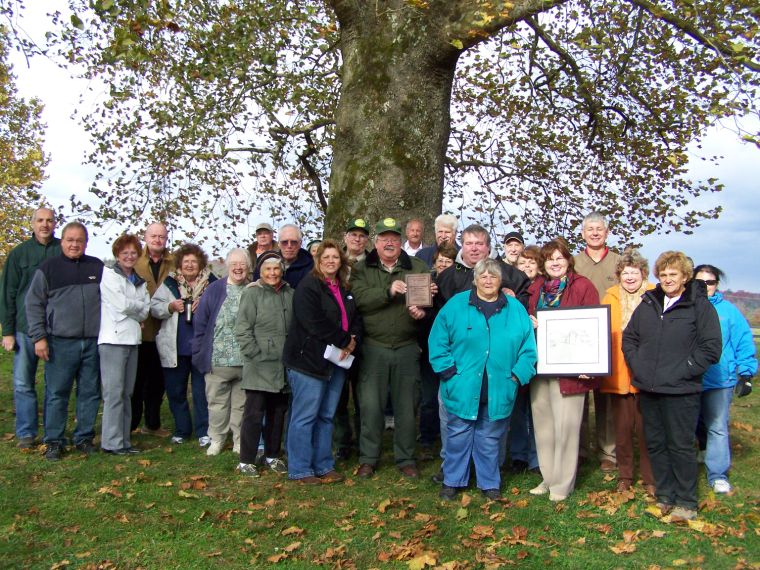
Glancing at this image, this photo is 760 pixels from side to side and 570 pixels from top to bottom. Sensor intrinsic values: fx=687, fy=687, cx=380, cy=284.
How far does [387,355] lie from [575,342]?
1843 millimetres

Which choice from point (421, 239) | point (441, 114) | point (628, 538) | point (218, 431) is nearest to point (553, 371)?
point (628, 538)

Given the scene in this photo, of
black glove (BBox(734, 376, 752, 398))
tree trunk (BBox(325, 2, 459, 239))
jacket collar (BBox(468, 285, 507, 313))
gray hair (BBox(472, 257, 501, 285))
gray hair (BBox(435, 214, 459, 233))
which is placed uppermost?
tree trunk (BBox(325, 2, 459, 239))

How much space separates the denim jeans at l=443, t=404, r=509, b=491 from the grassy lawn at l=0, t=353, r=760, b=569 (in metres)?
0.20

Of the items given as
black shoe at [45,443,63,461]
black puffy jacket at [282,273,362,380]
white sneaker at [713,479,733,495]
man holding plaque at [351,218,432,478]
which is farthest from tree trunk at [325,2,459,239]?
white sneaker at [713,479,733,495]

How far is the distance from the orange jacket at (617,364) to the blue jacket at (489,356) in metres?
0.82

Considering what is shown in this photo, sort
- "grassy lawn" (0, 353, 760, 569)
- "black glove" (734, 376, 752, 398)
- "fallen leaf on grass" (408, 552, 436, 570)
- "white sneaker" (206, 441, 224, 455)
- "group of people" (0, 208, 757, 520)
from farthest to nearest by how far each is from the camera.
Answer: "white sneaker" (206, 441, 224, 455) → "black glove" (734, 376, 752, 398) → "group of people" (0, 208, 757, 520) → "grassy lawn" (0, 353, 760, 569) → "fallen leaf on grass" (408, 552, 436, 570)

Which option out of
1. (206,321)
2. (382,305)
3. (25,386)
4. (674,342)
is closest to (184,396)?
(206,321)

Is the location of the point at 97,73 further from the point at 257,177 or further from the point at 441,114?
the point at 441,114

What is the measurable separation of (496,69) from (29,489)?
1268 centimetres

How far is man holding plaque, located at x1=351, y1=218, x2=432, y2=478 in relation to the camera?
686 centimetres

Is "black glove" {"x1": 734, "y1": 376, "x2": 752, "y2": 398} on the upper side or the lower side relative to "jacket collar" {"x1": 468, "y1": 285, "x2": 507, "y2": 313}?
lower

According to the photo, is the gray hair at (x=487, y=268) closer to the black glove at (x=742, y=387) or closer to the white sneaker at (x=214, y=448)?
the black glove at (x=742, y=387)

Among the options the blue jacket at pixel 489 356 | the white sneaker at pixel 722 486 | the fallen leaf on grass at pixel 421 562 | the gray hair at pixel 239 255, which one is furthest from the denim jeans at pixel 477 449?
the gray hair at pixel 239 255

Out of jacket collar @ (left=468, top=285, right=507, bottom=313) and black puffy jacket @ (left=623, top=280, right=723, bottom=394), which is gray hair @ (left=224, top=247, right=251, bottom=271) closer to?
jacket collar @ (left=468, top=285, right=507, bottom=313)
